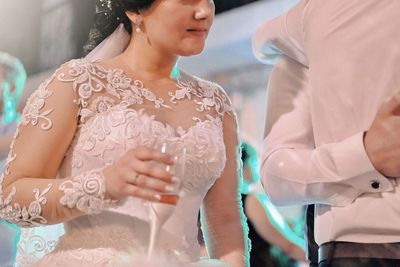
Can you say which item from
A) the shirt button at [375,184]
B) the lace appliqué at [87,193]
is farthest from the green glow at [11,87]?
the shirt button at [375,184]

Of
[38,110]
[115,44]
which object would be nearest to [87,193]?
[38,110]

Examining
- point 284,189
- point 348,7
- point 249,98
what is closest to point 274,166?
point 284,189

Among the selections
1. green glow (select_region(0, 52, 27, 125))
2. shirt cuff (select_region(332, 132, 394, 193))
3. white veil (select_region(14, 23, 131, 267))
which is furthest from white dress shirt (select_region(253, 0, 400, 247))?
green glow (select_region(0, 52, 27, 125))

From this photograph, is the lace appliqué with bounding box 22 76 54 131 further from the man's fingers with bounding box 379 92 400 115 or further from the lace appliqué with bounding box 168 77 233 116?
the man's fingers with bounding box 379 92 400 115

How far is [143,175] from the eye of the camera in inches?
51.2

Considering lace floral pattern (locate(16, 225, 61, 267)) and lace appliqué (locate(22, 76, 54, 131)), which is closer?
lace appliqué (locate(22, 76, 54, 131))

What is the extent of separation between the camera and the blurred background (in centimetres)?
321

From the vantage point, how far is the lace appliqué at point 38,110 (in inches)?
60.4

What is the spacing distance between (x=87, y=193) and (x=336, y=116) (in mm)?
533

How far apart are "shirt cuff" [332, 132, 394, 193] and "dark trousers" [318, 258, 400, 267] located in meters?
0.13

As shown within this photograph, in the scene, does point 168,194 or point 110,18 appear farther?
point 110,18

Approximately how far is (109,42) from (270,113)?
1.73 feet

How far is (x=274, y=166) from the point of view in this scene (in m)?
1.46

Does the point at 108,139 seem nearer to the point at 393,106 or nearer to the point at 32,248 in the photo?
the point at 32,248
